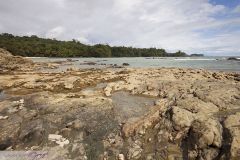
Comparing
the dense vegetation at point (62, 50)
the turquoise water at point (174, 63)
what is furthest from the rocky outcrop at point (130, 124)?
the dense vegetation at point (62, 50)

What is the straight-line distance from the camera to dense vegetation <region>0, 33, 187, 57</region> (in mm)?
98938

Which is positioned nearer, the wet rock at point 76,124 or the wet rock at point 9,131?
the wet rock at point 9,131

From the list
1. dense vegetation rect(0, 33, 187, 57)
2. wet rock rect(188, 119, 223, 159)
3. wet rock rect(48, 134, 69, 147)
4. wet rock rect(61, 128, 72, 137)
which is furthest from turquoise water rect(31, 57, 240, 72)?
wet rock rect(48, 134, 69, 147)

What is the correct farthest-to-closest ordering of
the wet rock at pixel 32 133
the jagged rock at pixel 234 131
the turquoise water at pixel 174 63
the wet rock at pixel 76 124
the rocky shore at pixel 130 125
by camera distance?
1. the turquoise water at pixel 174 63
2. the wet rock at pixel 76 124
3. the wet rock at pixel 32 133
4. the rocky shore at pixel 130 125
5. the jagged rock at pixel 234 131

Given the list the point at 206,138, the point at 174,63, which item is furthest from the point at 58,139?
the point at 174,63

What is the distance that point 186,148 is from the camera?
324 inches

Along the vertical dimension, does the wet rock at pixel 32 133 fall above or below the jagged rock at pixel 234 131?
below

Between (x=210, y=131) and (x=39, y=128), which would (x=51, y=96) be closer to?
(x=39, y=128)

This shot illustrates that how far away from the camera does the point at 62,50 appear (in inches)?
4247

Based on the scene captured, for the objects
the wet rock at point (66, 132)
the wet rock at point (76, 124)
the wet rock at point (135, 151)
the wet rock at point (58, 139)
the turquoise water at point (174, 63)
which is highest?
the wet rock at point (76, 124)

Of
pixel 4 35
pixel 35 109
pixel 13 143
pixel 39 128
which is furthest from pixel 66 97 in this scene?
pixel 4 35

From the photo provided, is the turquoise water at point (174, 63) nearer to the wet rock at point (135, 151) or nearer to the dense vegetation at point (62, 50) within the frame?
the dense vegetation at point (62, 50)

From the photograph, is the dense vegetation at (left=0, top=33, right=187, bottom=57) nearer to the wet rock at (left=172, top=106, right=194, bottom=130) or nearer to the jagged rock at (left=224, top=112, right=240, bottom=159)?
the wet rock at (left=172, top=106, right=194, bottom=130)

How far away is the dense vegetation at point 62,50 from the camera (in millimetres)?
98938
